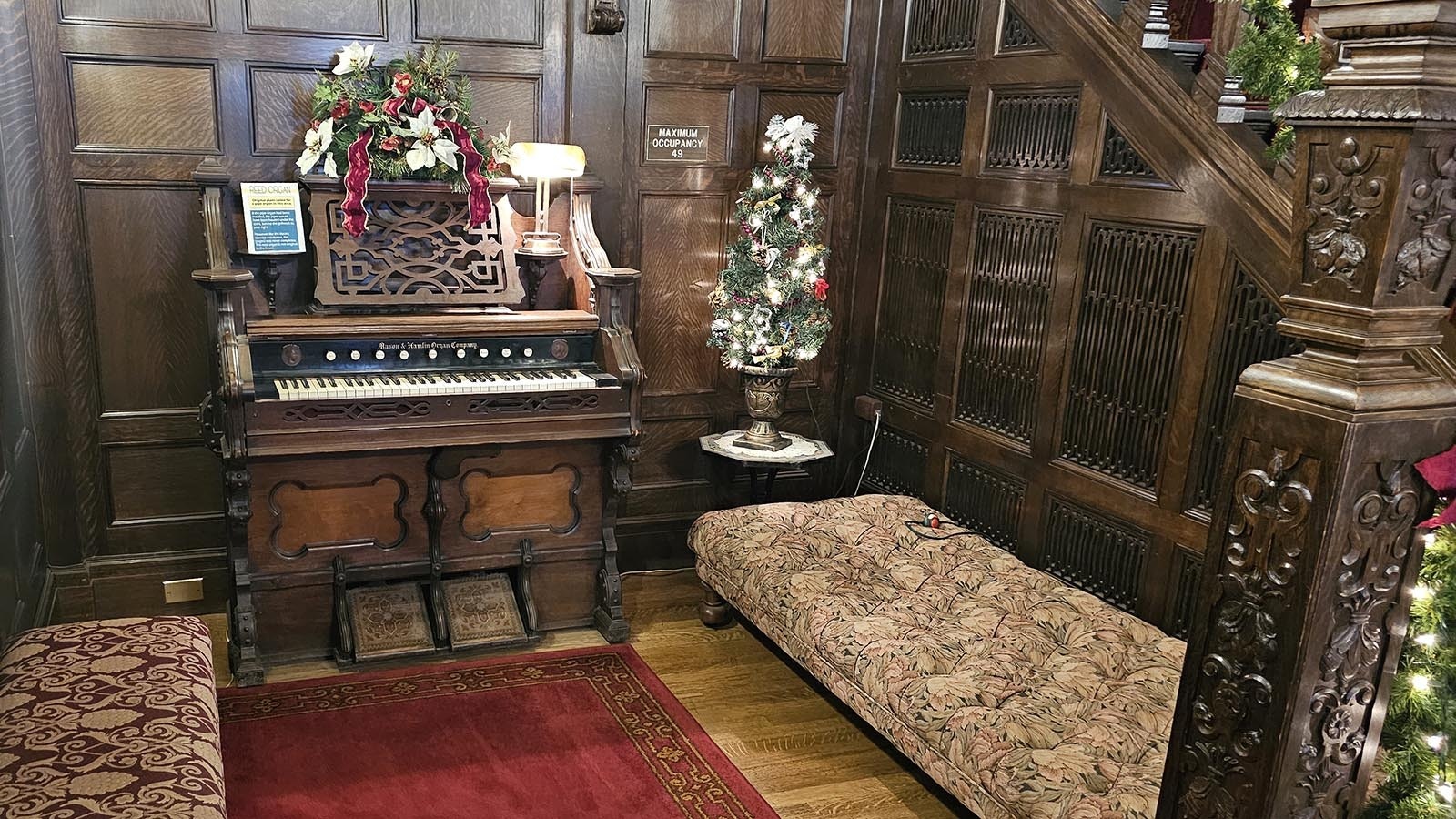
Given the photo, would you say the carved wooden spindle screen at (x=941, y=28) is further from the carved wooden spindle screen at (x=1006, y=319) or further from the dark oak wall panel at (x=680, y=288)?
→ the dark oak wall panel at (x=680, y=288)

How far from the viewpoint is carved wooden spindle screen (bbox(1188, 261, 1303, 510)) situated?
3.05 meters

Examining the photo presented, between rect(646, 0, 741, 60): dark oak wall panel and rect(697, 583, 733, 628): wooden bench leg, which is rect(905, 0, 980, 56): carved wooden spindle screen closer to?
rect(646, 0, 741, 60): dark oak wall panel

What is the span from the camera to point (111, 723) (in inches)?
86.6

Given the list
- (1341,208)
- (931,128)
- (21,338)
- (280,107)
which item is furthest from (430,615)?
(1341,208)

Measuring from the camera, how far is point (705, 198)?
4473 millimetres

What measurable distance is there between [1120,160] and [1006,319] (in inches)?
28.2

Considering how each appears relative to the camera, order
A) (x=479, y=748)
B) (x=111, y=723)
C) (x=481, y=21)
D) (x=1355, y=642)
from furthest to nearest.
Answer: (x=481, y=21), (x=479, y=748), (x=111, y=723), (x=1355, y=642)

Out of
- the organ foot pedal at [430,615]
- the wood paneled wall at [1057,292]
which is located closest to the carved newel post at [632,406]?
the organ foot pedal at [430,615]

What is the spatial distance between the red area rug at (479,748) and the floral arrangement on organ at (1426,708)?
1679 millimetres

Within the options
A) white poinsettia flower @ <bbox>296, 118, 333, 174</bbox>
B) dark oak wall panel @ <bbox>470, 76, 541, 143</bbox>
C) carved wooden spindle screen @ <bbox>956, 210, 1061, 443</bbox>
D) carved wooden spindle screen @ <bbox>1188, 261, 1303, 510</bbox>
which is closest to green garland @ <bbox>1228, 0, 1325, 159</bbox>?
carved wooden spindle screen @ <bbox>1188, 261, 1303, 510</bbox>

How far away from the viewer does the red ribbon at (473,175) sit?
3.76 metres

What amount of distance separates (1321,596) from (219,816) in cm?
186

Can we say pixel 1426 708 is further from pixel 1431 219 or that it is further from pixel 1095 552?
pixel 1095 552

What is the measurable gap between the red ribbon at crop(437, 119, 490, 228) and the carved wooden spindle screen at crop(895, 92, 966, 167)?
5.55 ft
